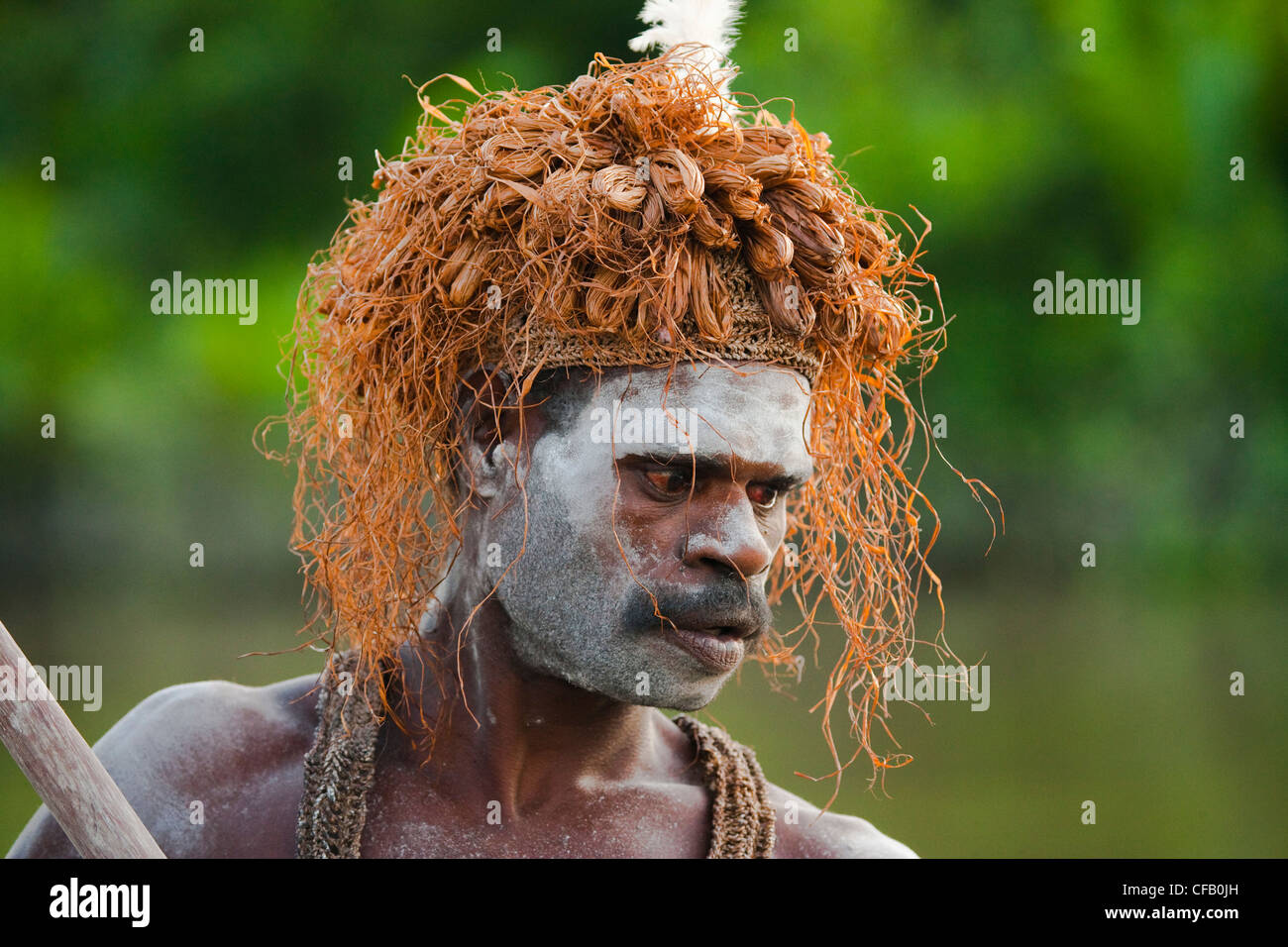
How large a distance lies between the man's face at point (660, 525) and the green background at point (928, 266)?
693 centimetres

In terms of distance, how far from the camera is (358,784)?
1938mm

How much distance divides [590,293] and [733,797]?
85cm

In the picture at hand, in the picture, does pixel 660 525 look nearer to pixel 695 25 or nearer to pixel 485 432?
pixel 485 432

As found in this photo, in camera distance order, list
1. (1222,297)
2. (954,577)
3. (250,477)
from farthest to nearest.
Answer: (954,577)
(1222,297)
(250,477)

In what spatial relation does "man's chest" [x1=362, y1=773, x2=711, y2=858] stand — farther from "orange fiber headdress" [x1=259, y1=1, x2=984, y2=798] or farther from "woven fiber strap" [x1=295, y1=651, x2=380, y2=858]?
"orange fiber headdress" [x1=259, y1=1, x2=984, y2=798]

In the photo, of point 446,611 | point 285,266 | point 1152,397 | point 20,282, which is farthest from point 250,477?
point 446,611

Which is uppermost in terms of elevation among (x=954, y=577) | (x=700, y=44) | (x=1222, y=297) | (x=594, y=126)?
(x=1222, y=297)

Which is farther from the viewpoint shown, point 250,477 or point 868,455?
point 250,477

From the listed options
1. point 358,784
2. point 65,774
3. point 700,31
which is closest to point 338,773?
point 358,784

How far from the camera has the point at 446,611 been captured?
2037mm

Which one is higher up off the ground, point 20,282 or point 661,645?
point 20,282

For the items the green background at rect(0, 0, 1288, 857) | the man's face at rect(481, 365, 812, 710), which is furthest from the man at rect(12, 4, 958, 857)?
the green background at rect(0, 0, 1288, 857)

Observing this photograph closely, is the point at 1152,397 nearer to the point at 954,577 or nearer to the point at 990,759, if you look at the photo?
the point at 954,577

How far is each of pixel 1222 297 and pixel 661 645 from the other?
10144 millimetres
